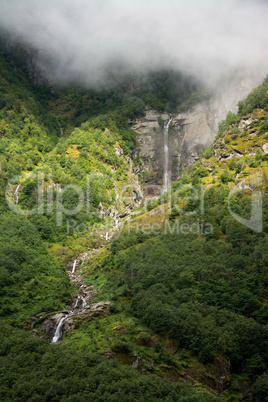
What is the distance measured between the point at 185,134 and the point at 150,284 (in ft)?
469

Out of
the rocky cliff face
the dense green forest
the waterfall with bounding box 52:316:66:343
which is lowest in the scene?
the waterfall with bounding box 52:316:66:343

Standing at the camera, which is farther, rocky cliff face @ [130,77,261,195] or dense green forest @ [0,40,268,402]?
rocky cliff face @ [130,77,261,195]

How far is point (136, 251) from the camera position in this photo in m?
79.4

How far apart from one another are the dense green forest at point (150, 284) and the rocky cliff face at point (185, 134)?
49.7 meters

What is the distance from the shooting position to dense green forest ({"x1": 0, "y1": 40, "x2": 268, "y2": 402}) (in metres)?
39.2

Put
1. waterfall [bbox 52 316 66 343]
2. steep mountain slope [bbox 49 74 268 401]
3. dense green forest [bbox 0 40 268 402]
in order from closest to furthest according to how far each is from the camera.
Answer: dense green forest [bbox 0 40 268 402] → steep mountain slope [bbox 49 74 268 401] → waterfall [bbox 52 316 66 343]

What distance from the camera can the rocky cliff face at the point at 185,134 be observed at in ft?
593

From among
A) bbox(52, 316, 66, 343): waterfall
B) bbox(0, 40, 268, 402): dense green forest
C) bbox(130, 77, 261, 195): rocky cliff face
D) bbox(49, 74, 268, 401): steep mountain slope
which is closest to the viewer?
bbox(0, 40, 268, 402): dense green forest

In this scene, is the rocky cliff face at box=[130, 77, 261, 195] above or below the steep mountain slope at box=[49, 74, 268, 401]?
above

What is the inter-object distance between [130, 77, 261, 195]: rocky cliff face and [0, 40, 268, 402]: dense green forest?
49.7m

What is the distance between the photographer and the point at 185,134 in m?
193

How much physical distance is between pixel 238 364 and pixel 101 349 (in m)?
18.8

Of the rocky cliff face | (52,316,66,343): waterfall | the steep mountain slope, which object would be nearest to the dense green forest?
the steep mountain slope

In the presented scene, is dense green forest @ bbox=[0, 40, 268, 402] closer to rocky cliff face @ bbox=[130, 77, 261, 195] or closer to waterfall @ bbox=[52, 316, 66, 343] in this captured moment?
waterfall @ bbox=[52, 316, 66, 343]
